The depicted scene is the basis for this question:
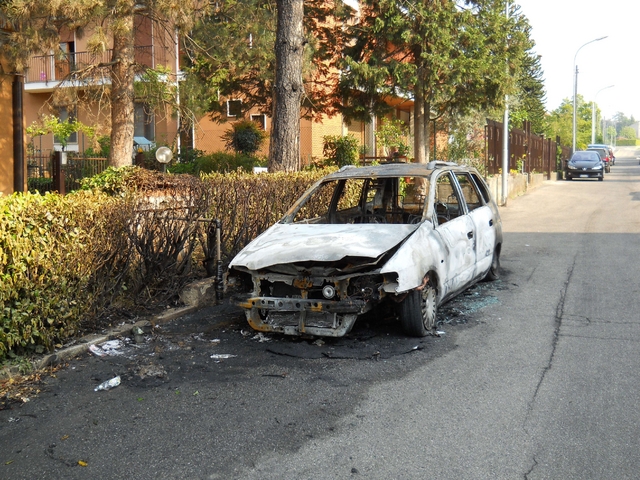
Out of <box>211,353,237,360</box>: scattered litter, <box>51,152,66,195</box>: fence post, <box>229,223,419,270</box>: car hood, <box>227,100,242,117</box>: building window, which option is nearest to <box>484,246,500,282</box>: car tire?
<box>229,223,419,270</box>: car hood

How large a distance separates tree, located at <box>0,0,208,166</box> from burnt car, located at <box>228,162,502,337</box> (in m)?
7.08

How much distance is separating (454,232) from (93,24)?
9414 millimetres

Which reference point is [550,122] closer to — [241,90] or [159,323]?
[241,90]

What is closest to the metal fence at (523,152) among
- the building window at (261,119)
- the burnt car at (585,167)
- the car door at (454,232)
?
the burnt car at (585,167)

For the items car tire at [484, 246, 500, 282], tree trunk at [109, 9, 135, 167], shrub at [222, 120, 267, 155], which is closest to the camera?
car tire at [484, 246, 500, 282]

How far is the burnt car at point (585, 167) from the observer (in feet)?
121

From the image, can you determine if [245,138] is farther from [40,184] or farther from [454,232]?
[454,232]

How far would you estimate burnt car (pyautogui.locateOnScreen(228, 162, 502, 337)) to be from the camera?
6254 millimetres

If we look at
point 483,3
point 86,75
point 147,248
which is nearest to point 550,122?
point 483,3

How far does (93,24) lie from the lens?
13875mm

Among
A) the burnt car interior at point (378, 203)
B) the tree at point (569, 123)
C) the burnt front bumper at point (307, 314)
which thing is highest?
the tree at point (569, 123)

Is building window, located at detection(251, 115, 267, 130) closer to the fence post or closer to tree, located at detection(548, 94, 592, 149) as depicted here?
the fence post

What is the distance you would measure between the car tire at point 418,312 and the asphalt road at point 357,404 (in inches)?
4.8

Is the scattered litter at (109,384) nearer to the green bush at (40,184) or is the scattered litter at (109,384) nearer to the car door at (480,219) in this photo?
the car door at (480,219)
